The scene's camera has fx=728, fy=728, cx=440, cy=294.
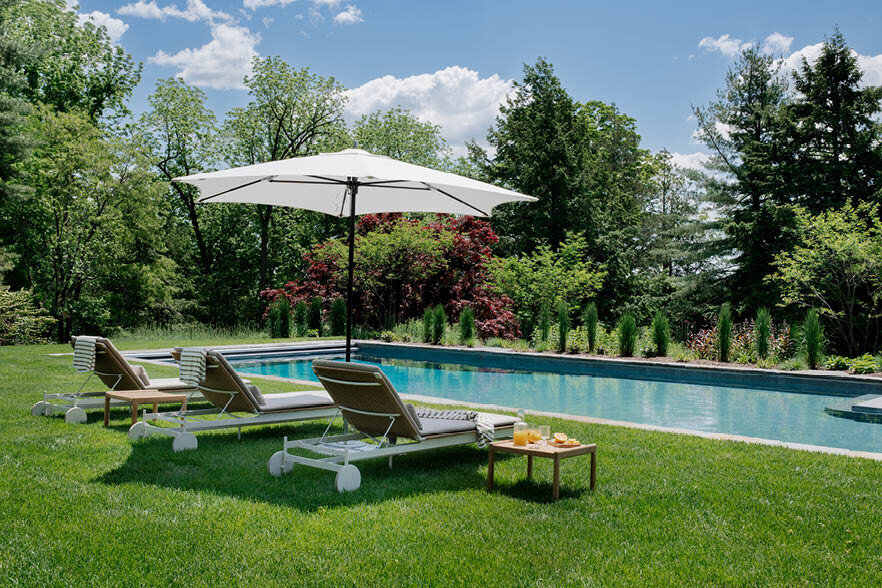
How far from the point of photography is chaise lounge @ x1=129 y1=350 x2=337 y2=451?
18.1 feet

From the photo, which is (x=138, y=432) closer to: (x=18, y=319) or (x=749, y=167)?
(x=18, y=319)

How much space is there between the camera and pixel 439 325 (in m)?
16.8

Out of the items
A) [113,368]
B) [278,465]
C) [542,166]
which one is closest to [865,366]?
[278,465]

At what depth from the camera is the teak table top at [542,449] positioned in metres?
4.31

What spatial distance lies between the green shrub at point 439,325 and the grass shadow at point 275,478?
10901 mm

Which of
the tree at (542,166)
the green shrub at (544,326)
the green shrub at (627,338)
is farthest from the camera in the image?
the tree at (542,166)

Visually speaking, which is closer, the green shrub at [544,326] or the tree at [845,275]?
the tree at [845,275]

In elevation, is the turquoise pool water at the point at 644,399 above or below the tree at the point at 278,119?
below

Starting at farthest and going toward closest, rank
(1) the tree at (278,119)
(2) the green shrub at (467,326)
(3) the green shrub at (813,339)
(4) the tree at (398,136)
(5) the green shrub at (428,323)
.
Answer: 1. (4) the tree at (398,136)
2. (1) the tree at (278,119)
3. (5) the green shrub at (428,323)
4. (2) the green shrub at (467,326)
5. (3) the green shrub at (813,339)

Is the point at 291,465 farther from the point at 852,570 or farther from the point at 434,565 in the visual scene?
the point at 852,570

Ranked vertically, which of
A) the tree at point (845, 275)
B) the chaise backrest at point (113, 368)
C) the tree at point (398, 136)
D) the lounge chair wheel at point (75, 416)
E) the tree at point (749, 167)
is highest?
the tree at point (398, 136)

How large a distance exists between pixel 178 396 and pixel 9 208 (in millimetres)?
15580

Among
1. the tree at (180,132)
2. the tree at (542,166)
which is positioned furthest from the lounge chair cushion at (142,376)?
the tree at (180,132)

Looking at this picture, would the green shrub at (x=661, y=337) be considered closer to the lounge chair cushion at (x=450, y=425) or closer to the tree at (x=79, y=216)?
the lounge chair cushion at (x=450, y=425)
